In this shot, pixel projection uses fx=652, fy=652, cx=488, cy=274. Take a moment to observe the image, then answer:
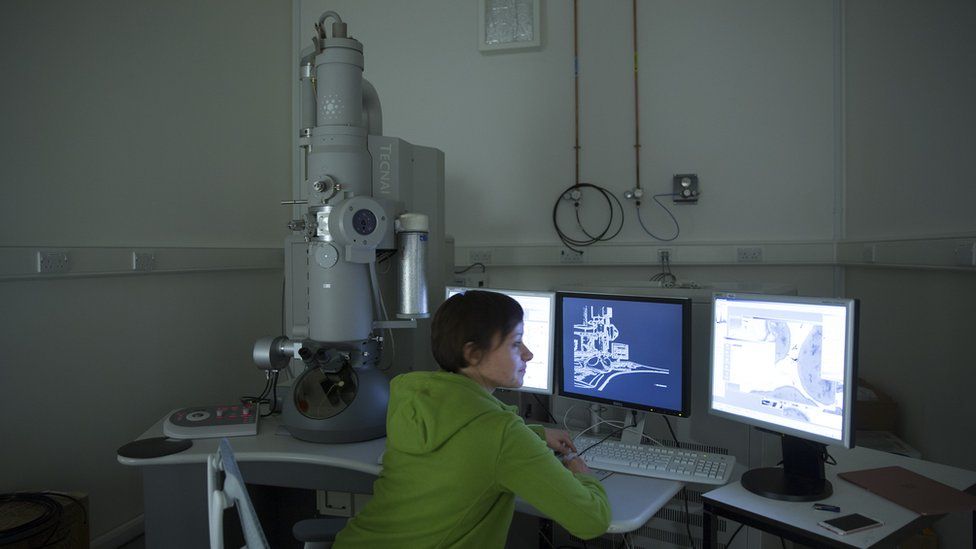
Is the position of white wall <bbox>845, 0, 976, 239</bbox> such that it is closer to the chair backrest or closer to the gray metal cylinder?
the gray metal cylinder

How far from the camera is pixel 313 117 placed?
1955mm

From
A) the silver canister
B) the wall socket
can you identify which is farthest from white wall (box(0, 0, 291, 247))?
the wall socket

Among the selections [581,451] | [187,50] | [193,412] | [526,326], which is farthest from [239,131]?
[581,451]

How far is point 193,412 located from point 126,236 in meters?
0.97

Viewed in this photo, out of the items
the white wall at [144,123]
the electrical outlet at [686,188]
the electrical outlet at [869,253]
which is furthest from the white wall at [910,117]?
the white wall at [144,123]

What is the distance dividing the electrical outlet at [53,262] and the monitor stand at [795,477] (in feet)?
7.46

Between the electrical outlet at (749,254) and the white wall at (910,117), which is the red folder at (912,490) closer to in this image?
the white wall at (910,117)

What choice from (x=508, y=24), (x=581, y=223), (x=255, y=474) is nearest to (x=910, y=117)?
(x=581, y=223)

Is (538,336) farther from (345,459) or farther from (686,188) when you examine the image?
(686,188)

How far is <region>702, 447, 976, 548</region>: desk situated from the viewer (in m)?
1.29

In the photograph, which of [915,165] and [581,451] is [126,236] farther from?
[915,165]

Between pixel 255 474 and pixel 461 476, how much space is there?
874 mm

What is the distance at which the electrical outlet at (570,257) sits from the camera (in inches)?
128

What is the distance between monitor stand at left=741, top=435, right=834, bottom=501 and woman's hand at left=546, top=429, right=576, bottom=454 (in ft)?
1.33
